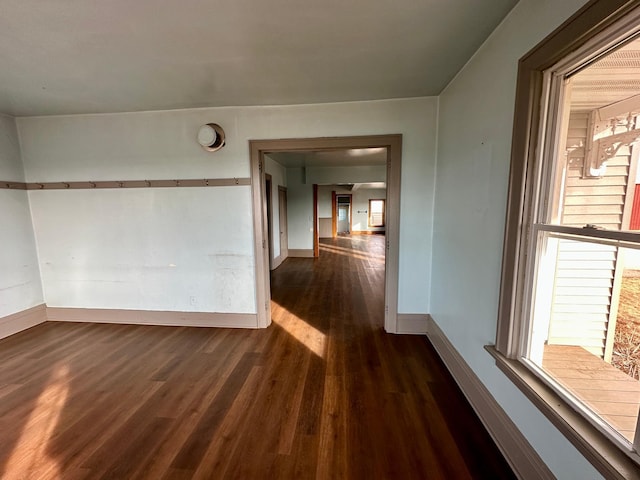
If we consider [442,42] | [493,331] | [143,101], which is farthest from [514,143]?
[143,101]

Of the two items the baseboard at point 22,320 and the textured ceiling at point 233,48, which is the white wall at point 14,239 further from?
the textured ceiling at point 233,48

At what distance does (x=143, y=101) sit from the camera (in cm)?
258

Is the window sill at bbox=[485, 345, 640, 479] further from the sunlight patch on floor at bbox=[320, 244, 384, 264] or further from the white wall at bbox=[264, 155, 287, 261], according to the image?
the sunlight patch on floor at bbox=[320, 244, 384, 264]

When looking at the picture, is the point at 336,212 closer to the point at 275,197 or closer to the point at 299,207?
the point at 299,207

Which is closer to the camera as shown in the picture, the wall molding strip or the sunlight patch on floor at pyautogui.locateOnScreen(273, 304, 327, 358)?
the sunlight patch on floor at pyautogui.locateOnScreen(273, 304, 327, 358)

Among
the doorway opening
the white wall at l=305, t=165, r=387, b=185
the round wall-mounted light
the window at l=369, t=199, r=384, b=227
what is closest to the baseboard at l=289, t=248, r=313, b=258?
the white wall at l=305, t=165, r=387, b=185

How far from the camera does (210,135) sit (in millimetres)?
2662

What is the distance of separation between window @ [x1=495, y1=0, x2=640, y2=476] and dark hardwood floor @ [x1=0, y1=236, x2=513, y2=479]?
2.16 ft

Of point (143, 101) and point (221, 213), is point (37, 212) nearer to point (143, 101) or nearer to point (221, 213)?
point (143, 101)

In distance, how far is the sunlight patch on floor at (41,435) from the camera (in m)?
1.42

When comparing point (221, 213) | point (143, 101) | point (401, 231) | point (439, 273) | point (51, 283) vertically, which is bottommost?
point (51, 283)

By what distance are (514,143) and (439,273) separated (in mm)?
1441

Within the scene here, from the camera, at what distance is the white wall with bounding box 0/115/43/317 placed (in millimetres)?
2859

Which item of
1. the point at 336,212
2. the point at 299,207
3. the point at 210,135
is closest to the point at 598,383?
the point at 210,135
